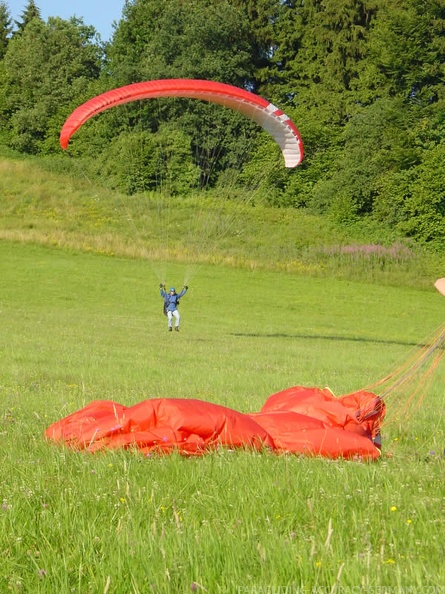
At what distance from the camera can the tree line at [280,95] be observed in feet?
168

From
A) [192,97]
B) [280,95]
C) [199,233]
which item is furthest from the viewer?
[280,95]

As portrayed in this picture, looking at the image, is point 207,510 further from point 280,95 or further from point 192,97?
point 280,95

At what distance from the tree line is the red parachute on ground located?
37.9 meters

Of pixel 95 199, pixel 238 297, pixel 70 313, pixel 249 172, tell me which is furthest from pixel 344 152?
pixel 70 313

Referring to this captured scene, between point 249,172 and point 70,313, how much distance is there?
32.0m

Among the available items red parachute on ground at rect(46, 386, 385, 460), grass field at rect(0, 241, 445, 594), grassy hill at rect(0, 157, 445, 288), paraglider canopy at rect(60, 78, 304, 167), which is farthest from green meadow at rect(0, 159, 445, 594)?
grassy hill at rect(0, 157, 445, 288)

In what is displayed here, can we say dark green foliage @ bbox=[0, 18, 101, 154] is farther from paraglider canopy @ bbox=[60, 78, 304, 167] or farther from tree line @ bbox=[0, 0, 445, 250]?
paraglider canopy @ bbox=[60, 78, 304, 167]

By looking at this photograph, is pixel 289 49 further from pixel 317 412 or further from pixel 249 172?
pixel 317 412

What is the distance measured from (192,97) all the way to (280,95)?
5006 centimetres

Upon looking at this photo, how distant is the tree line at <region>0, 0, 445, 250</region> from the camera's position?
51156 millimetres

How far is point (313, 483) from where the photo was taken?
4148 millimetres

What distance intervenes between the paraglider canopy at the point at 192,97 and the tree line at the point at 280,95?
1039 inches

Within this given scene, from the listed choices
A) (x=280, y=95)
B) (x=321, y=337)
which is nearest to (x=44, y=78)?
(x=280, y=95)

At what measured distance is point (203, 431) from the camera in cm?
516
